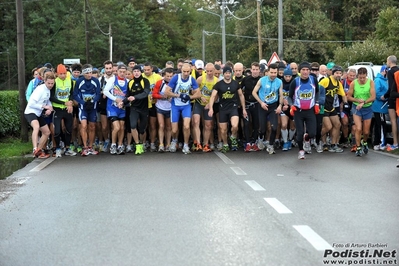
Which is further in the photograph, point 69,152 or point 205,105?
point 205,105

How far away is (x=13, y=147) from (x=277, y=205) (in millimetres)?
10874

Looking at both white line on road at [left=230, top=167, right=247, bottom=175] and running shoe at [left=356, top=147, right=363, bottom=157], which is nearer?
white line on road at [left=230, top=167, right=247, bottom=175]

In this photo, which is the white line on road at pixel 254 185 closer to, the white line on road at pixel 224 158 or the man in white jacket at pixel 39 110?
the white line on road at pixel 224 158

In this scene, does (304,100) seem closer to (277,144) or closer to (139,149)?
(277,144)

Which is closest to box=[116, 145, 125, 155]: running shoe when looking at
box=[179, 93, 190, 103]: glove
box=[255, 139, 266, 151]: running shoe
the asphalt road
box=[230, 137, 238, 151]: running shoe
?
box=[179, 93, 190, 103]: glove

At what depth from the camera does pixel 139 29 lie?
273ft

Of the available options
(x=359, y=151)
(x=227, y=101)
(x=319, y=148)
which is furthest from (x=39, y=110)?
(x=359, y=151)

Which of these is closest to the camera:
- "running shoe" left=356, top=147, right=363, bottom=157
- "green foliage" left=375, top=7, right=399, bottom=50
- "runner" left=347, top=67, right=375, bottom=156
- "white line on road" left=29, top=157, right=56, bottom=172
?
"white line on road" left=29, top=157, right=56, bottom=172

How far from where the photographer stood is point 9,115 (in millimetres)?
20047

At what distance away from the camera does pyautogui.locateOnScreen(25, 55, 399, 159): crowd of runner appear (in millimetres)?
15125

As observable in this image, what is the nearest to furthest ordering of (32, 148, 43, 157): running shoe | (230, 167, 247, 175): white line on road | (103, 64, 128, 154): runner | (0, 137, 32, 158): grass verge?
1. (230, 167, 247, 175): white line on road
2. (32, 148, 43, 157): running shoe
3. (103, 64, 128, 154): runner
4. (0, 137, 32, 158): grass verge

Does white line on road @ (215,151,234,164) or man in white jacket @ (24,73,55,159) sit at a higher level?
man in white jacket @ (24,73,55,159)

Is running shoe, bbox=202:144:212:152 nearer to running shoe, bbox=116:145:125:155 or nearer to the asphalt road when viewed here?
running shoe, bbox=116:145:125:155

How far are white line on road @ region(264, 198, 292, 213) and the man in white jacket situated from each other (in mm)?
7466
